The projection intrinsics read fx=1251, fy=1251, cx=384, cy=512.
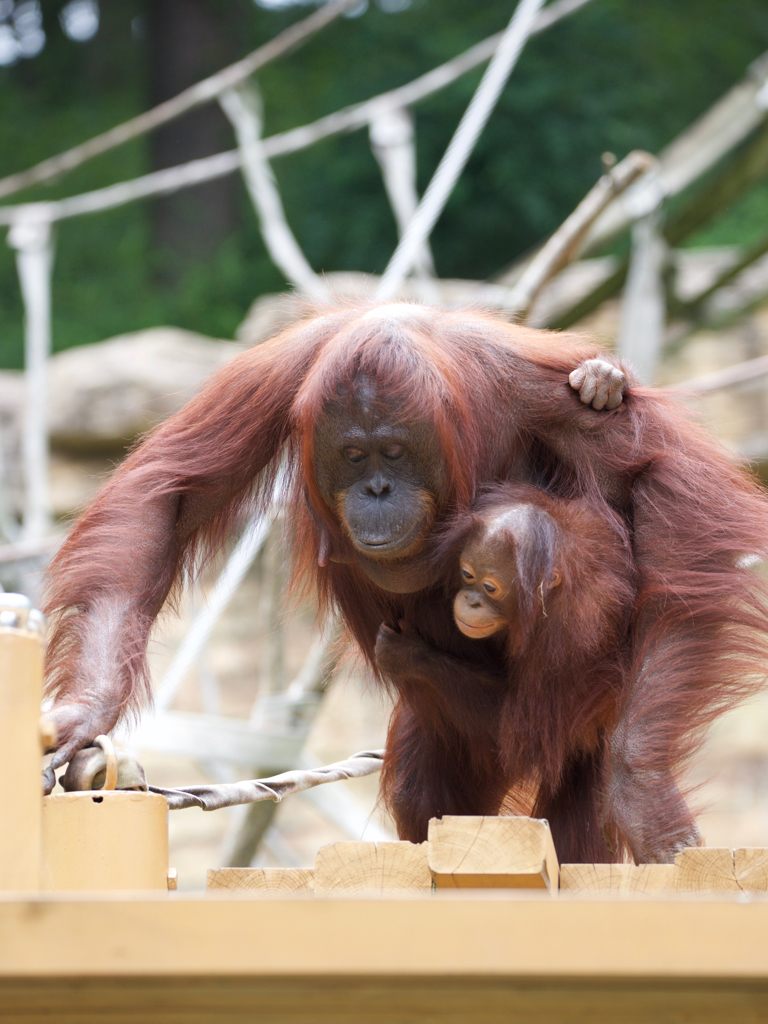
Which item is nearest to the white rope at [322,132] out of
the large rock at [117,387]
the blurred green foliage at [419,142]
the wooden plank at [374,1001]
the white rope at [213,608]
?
the large rock at [117,387]

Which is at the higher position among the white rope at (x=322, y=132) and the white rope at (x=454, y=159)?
the white rope at (x=322, y=132)

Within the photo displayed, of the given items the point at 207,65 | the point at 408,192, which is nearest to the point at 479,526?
the point at 408,192

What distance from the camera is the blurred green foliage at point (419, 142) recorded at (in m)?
8.95

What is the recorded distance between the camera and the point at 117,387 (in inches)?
311

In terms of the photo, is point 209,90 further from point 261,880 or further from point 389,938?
point 389,938

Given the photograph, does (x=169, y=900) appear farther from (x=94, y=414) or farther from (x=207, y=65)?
(x=207, y=65)

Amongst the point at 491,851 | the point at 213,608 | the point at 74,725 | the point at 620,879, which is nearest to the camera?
the point at 491,851

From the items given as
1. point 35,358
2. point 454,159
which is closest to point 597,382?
point 454,159

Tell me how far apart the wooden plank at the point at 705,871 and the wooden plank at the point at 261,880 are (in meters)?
0.52

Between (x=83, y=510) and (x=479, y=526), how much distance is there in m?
0.91

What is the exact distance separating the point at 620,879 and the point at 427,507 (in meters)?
0.80

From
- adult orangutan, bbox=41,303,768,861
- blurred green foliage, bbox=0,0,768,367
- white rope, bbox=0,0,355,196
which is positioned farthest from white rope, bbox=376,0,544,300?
blurred green foliage, bbox=0,0,768,367

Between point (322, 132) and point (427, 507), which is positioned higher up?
point (322, 132)

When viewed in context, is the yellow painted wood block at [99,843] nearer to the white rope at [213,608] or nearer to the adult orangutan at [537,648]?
the adult orangutan at [537,648]
